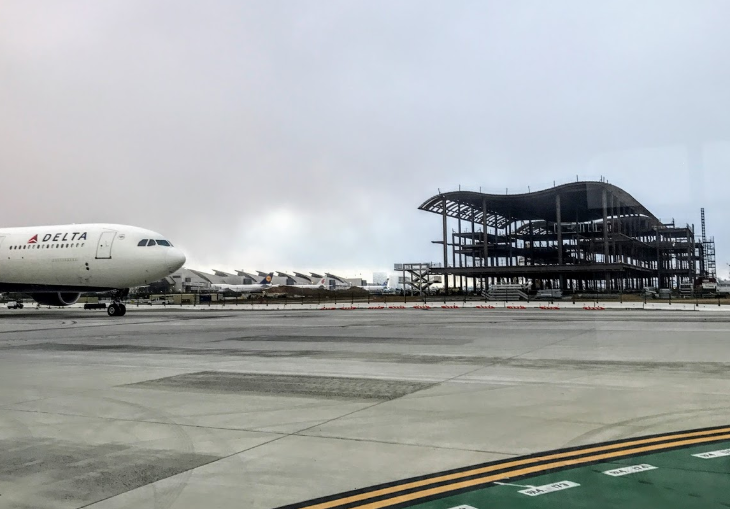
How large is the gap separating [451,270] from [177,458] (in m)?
93.8

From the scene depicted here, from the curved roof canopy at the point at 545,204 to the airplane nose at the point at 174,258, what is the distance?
5835 centimetres

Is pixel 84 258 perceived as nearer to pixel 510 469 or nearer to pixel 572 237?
pixel 510 469

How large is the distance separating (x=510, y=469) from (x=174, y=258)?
36.0m

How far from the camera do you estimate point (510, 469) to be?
613cm

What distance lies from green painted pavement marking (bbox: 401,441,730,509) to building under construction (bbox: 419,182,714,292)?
253ft

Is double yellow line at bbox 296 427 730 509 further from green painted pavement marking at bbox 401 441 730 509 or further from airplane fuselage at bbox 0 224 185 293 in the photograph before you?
airplane fuselage at bbox 0 224 185 293

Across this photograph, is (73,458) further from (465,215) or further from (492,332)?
(465,215)

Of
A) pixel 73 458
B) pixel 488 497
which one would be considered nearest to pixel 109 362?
pixel 73 458

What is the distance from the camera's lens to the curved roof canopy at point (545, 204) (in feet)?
275

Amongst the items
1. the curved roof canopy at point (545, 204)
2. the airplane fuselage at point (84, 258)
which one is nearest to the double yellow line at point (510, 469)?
the airplane fuselage at point (84, 258)

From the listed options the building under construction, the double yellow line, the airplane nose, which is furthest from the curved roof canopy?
the double yellow line

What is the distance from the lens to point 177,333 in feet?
84.6

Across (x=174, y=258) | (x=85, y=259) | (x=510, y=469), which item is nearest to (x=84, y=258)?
(x=85, y=259)

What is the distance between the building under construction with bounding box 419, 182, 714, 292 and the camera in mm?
86562
